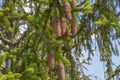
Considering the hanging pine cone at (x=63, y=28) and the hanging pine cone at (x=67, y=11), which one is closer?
the hanging pine cone at (x=67, y=11)

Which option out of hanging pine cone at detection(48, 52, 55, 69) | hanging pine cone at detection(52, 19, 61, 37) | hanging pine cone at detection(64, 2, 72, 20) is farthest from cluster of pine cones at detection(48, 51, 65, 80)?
hanging pine cone at detection(64, 2, 72, 20)

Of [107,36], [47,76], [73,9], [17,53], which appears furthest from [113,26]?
[17,53]

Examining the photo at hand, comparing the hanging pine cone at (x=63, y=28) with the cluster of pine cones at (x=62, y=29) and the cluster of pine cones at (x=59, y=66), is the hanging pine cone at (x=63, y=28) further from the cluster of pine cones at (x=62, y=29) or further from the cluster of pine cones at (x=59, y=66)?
the cluster of pine cones at (x=59, y=66)

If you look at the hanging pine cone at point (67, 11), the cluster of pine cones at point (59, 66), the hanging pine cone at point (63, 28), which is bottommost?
the cluster of pine cones at point (59, 66)

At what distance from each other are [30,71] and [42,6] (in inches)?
40.4

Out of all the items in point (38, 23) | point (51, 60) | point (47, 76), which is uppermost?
point (38, 23)

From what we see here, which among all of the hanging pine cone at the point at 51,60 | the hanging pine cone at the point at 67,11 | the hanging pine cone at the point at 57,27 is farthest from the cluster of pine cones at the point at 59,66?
the hanging pine cone at the point at 67,11

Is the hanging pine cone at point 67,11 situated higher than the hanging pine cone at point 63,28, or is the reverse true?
the hanging pine cone at point 67,11

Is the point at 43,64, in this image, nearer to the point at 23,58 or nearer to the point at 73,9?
the point at 23,58

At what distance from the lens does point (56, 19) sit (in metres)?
3.63

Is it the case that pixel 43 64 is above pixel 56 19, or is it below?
below

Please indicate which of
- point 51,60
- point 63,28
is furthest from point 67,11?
point 51,60

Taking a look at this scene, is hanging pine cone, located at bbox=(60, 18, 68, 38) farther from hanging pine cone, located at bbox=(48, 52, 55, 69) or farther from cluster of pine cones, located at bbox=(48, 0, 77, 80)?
hanging pine cone, located at bbox=(48, 52, 55, 69)

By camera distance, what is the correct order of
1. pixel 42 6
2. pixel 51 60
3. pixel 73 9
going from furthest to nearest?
pixel 42 6 < pixel 73 9 < pixel 51 60
